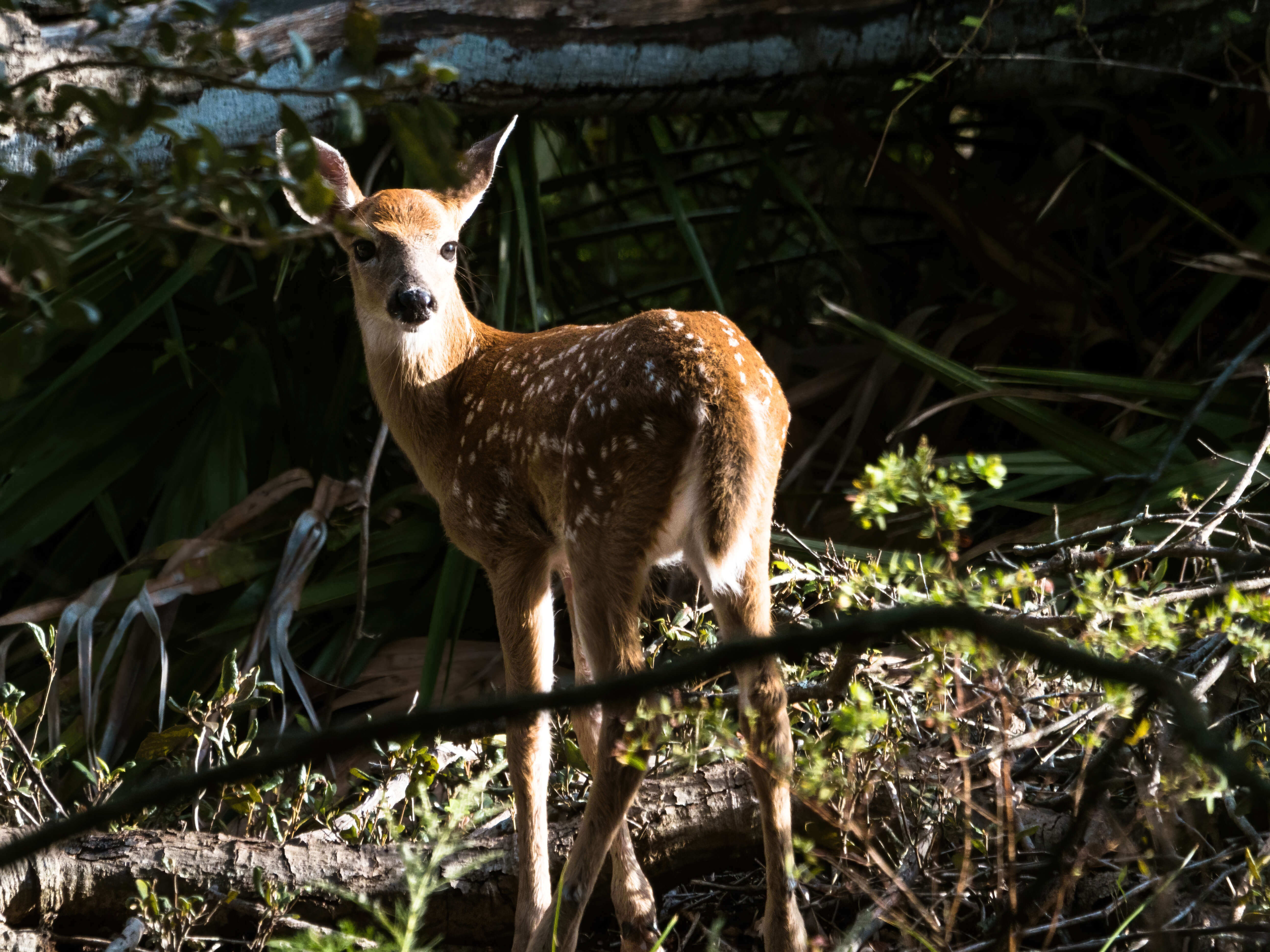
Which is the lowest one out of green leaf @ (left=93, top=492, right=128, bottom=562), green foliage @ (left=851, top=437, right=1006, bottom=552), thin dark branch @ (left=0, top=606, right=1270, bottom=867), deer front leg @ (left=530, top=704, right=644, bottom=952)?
green leaf @ (left=93, top=492, right=128, bottom=562)

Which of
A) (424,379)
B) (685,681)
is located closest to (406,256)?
(424,379)

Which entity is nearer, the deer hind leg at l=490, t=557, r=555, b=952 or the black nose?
the deer hind leg at l=490, t=557, r=555, b=952

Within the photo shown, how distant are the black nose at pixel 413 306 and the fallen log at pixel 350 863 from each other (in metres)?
1.59

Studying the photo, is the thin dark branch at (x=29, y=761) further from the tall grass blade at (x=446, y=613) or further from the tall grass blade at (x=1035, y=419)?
the tall grass blade at (x=1035, y=419)

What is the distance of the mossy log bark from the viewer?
4.32 metres

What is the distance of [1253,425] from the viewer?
4.10 metres

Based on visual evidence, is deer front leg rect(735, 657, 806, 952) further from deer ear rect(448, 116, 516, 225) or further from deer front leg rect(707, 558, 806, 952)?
deer ear rect(448, 116, 516, 225)

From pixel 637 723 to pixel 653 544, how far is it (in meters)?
0.64

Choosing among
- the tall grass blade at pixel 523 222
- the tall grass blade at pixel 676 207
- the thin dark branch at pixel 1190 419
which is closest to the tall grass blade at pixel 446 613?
the tall grass blade at pixel 523 222

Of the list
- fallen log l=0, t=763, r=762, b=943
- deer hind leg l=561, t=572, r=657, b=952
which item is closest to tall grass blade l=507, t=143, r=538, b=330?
deer hind leg l=561, t=572, r=657, b=952

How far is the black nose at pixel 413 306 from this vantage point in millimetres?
3707

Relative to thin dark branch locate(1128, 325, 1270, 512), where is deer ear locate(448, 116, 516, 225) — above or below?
above

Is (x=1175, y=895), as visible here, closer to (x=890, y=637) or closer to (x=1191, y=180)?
(x=890, y=637)

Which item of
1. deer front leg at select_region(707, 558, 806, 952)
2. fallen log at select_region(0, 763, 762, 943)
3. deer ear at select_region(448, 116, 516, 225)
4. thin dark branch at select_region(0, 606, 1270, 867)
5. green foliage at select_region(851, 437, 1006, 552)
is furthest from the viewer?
deer ear at select_region(448, 116, 516, 225)
